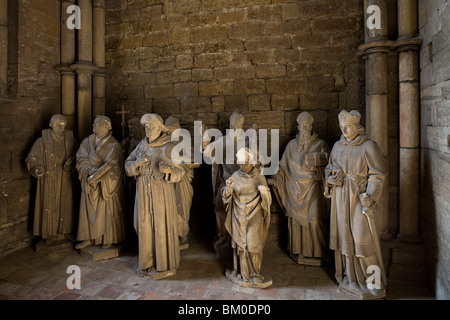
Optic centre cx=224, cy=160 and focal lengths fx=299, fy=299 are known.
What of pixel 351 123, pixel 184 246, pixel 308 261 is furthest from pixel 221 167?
pixel 351 123

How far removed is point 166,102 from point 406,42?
11.9 feet

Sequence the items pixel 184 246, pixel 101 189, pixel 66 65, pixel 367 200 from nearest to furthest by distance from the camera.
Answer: pixel 367 200 < pixel 101 189 < pixel 184 246 < pixel 66 65

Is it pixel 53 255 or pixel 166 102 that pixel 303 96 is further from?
pixel 53 255

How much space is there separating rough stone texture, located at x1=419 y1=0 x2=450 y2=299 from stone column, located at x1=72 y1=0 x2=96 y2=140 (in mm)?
4829

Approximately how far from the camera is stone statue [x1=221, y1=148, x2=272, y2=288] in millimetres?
3209

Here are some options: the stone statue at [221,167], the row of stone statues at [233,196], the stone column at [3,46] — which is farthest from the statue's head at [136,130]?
the stone column at [3,46]

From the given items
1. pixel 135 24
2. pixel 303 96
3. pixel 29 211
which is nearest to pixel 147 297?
pixel 29 211

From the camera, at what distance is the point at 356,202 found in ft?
10.2

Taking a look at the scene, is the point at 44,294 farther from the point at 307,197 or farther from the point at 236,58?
the point at 236,58

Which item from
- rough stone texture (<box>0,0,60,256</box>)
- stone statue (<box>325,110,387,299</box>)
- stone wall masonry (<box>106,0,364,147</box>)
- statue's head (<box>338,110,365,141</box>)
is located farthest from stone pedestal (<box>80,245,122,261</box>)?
statue's head (<box>338,110,365,141</box>)

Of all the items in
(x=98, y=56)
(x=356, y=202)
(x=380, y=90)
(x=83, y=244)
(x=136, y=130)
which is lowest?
(x=83, y=244)

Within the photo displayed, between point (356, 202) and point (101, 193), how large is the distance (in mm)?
3217

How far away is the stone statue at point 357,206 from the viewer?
3061 mm

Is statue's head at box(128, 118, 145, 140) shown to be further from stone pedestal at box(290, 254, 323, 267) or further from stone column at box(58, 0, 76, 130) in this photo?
stone pedestal at box(290, 254, 323, 267)
